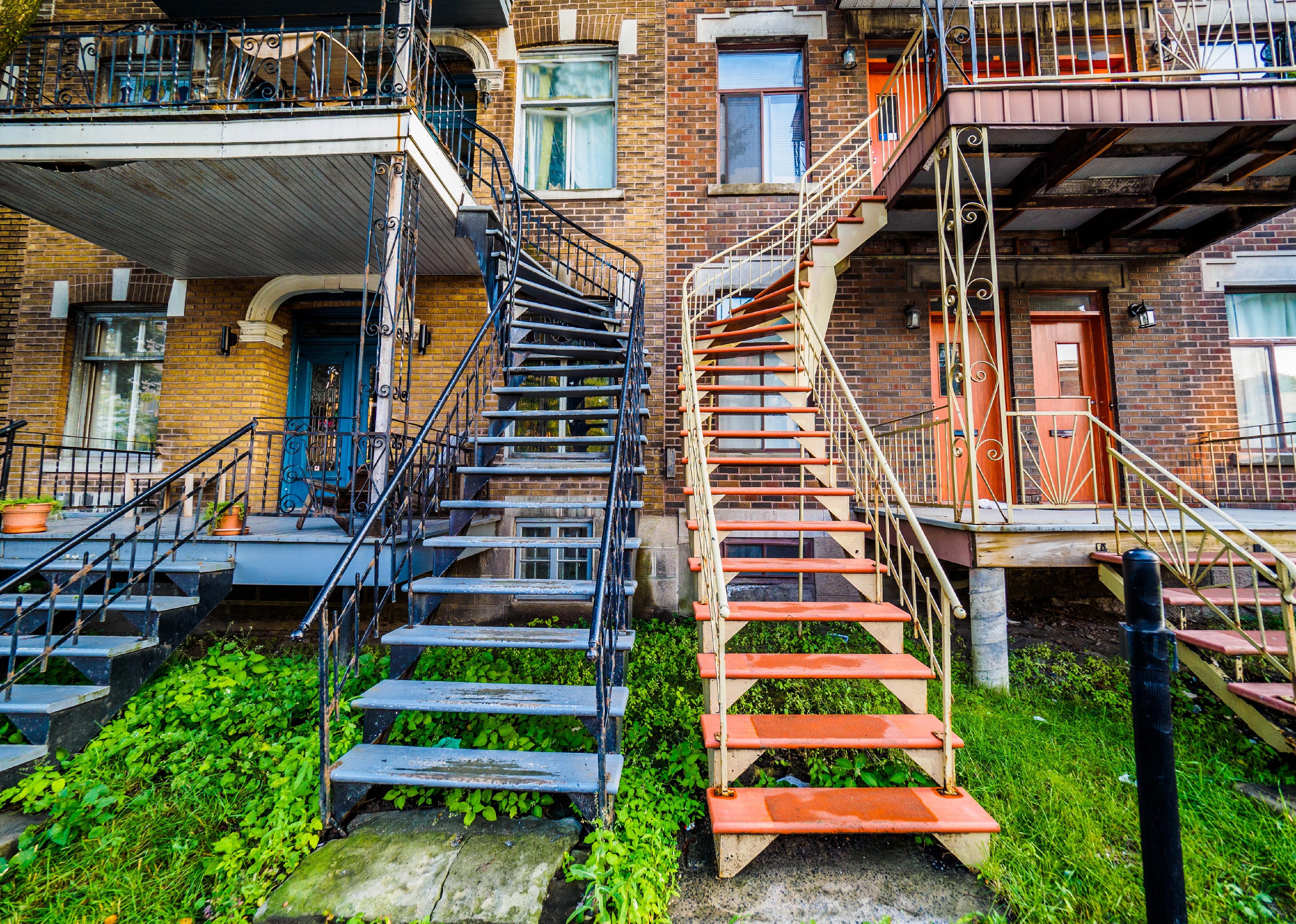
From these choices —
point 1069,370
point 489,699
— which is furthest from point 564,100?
point 489,699

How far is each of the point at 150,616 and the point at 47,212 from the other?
14.9 ft

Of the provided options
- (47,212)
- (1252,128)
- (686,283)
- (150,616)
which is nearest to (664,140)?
(686,283)

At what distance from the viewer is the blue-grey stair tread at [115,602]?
11.3 feet

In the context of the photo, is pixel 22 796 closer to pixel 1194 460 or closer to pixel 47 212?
pixel 47 212

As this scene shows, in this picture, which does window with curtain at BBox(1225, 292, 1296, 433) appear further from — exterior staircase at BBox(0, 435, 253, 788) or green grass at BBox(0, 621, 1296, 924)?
exterior staircase at BBox(0, 435, 253, 788)

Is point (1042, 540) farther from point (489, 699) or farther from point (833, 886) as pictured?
point (489, 699)

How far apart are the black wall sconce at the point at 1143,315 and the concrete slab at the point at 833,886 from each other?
21.5ft

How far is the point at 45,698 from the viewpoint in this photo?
9.95ft

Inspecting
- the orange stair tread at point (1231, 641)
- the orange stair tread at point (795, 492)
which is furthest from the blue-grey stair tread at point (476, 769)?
the orange stair tread at point (1231, 641)

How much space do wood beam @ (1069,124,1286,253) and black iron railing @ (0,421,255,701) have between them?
26.5 ft

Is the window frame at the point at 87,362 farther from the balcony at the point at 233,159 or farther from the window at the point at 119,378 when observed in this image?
the balcony at the point at 233,159

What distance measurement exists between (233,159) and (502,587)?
4.10 m

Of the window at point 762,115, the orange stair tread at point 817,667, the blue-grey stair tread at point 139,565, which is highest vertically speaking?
the window at point 762,115

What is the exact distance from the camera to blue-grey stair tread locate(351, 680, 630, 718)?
2.67m
